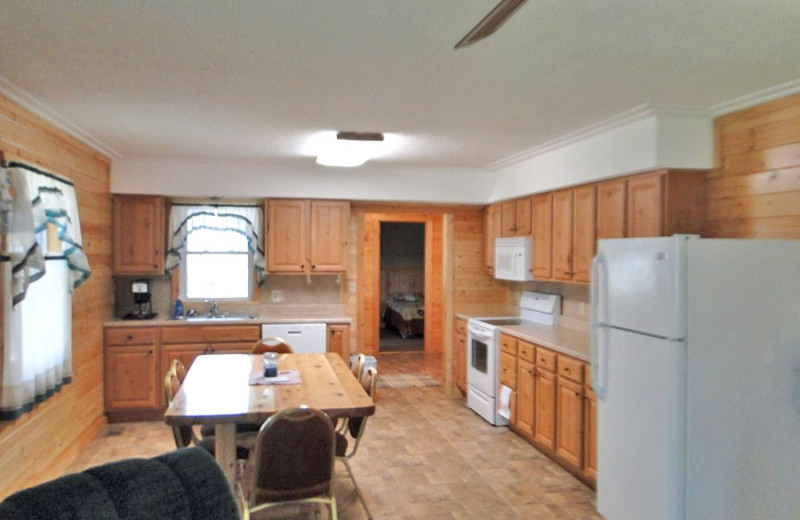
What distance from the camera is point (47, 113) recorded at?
350 cm

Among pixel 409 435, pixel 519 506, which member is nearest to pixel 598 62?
pixel 519 506

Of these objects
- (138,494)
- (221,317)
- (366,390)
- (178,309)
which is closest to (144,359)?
(178,309)

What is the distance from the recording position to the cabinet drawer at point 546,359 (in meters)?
4.10

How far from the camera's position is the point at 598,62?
2.56m

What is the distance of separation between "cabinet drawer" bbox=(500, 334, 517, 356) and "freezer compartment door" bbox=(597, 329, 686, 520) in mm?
1469

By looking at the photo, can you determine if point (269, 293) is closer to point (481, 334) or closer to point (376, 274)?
point (481, 334)

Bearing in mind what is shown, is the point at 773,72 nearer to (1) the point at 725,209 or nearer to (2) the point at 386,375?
(1) the point at 725,209

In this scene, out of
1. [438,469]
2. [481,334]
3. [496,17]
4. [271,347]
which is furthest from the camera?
[481,334]

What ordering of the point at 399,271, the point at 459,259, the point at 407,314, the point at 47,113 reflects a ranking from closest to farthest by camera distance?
the point at 47,113 → the point at 459,259 → the point at 407,314 → the point at 399,271

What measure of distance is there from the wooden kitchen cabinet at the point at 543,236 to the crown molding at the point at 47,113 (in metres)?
3.62

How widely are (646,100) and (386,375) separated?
480 centimetres

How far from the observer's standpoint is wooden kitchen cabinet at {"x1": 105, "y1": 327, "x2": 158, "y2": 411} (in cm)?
507

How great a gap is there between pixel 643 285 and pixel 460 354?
3.28 meters

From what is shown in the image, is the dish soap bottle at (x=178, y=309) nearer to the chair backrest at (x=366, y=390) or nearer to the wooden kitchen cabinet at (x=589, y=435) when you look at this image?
the chair backrest at (x=366, y=390)
